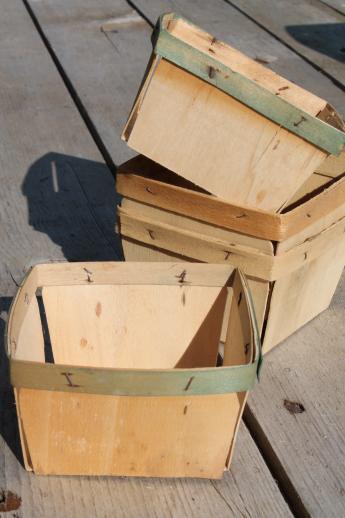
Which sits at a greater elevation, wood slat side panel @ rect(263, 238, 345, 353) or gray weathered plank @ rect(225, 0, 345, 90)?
wood slat side panel @ rect(263, 238, 345, 353)

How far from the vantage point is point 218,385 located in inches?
40.5

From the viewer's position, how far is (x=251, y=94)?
1.22 meters

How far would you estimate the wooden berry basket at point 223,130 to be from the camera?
1.22 meters

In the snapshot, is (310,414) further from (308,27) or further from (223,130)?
(308,27)

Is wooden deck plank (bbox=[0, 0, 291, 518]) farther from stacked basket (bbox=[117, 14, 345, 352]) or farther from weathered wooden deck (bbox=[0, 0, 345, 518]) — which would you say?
stacked basket (bbox=[117, 14, 345, 352])

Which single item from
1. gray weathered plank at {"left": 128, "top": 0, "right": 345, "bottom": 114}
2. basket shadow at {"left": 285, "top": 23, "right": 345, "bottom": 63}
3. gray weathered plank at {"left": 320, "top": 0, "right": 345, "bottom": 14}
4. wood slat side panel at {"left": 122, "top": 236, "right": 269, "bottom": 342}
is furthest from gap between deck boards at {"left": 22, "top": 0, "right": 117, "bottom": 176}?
gray weathered plank at {"left": 320, "top": 0, "right": 345, "bottom": 14}

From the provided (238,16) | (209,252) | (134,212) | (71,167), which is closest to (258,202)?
(209,252)

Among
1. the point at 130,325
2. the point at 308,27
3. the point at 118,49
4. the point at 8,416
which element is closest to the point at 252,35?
the point at 308,27

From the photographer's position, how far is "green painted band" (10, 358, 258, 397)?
1.01 m

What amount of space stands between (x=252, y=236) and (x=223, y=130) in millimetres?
170

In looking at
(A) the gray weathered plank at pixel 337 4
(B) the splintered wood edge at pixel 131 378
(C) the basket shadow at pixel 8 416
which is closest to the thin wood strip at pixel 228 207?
(B) the splintered wood edge at pixel 131 378

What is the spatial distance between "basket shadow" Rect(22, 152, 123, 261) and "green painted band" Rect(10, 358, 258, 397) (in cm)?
64

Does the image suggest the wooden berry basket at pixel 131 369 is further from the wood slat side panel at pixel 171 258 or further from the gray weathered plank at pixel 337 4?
the gray weathered plank at pixel 337 4

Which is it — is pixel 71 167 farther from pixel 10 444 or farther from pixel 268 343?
pixel 10 444
